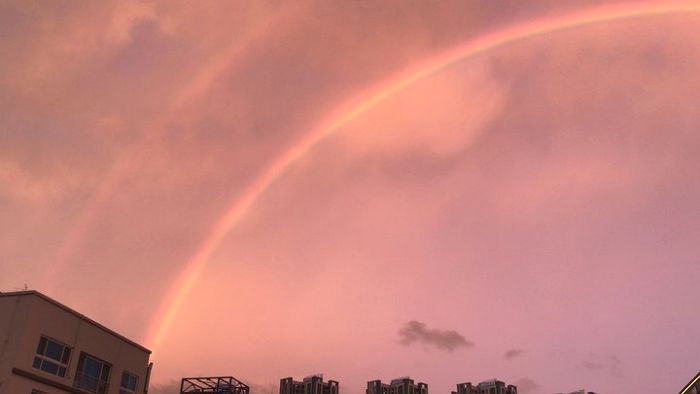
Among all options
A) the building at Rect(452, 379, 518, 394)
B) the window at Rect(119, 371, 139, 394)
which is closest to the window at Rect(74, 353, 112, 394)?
the window at Rect(119, 371, 139, 394)

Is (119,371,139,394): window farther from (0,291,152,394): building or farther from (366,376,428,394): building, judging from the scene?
(366,376,428,394): building

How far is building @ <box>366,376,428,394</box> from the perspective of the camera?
122863 millimetres

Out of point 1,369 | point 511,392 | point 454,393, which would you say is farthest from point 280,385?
point 1,369

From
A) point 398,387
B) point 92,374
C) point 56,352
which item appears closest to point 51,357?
point 56,352

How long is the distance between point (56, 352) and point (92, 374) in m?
4.95

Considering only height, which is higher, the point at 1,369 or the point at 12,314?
the point at 12,314

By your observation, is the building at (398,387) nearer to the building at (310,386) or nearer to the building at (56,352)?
the building at (310,386)

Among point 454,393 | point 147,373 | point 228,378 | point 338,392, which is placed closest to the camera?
point 147,373

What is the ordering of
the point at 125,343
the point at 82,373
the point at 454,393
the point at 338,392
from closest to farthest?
the point at 82,373 → the point at 125,343 → the point at 454,393 → the point at 338,392

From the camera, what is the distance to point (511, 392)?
388 ft

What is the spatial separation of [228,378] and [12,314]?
3229 centimetres

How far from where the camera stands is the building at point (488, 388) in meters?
117

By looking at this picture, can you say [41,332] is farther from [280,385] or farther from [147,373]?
[280,385]

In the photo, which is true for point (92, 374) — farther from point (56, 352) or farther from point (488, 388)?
point (488, 388)
